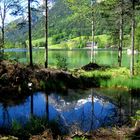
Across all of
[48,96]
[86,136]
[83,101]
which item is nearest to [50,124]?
[86,136]

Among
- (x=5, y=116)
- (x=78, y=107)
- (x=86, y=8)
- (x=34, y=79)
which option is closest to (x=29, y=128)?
(x=5, y=116)

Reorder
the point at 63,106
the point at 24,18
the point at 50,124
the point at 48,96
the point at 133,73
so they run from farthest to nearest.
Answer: the point at 24,18 < the point at 133,73 < the point at 48,96 < the point at 63,106 < the point at 50,124

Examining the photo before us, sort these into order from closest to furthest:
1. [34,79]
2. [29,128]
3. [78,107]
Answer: [29,128]
[78,107]
[34,79]

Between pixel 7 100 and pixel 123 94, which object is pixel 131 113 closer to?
pixel 123 94

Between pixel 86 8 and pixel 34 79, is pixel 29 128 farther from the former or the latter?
pixel 86 8

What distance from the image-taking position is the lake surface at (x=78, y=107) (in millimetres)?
16453

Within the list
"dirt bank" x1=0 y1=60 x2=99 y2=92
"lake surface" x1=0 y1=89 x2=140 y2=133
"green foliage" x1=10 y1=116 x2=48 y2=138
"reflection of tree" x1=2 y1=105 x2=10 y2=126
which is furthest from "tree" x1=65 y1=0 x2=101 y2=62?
"green foliage" x1=10 y1=116 x2=48 y2=138

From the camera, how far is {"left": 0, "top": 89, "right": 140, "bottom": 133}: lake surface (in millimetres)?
16453

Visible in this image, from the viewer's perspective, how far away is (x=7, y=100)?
2348 centimetres

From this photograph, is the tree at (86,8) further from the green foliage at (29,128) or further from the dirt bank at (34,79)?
the green foliage at (29,128)

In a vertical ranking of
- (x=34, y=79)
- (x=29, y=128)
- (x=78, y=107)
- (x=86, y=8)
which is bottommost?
(x=78, y=107)

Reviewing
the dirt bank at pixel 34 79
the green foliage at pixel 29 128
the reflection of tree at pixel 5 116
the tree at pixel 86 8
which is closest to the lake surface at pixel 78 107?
the reflection of tree at pixel 5 116

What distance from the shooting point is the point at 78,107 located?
70.1ft

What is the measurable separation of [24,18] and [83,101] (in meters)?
18.6
